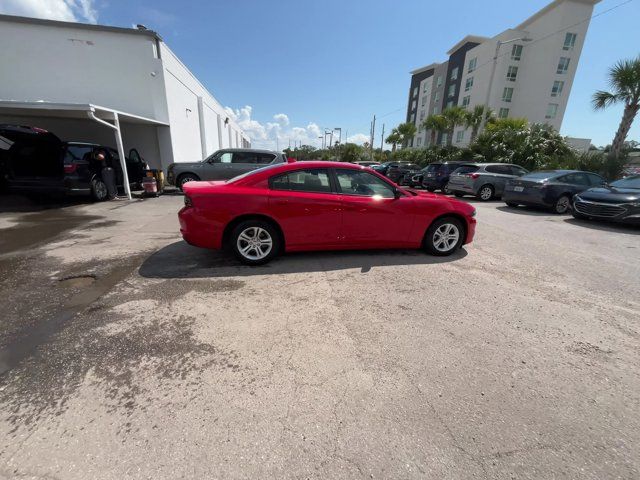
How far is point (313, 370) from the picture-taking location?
227 cm

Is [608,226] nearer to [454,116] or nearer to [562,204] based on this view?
Result: [562,204]

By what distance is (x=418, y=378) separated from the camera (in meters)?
2.22

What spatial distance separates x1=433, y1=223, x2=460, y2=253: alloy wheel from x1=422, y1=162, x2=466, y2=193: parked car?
9104mm

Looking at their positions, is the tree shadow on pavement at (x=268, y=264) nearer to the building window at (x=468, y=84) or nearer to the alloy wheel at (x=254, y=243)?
the alloy wheel at (x=254, y=243)

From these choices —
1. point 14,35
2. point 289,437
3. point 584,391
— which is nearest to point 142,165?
point 14,35

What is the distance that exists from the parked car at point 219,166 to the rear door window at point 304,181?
7.06 m

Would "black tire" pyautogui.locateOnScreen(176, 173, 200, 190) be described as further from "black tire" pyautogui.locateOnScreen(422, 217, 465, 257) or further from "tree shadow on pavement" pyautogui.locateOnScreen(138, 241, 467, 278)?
"black tire" pyautogui.locateOnScreen(422, 217, 465, 257)

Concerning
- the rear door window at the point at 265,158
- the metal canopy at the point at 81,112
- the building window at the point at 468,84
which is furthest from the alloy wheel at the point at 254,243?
the building window at the point at 468,84

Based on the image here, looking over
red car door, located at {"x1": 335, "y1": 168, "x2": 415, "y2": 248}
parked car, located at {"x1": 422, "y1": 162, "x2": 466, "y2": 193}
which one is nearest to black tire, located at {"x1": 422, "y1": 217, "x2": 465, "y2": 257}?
red car door, located at {"x1": 335, "y1": 168, "x2": 415, "y2": 248}

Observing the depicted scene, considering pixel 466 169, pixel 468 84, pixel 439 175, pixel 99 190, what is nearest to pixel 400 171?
pixel 439 175

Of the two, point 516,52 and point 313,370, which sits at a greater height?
point 516,52

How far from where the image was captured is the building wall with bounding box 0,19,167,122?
11844 millimetres

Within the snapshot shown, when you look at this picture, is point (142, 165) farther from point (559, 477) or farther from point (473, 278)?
point (559, 477)

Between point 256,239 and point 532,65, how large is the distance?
4809cm
